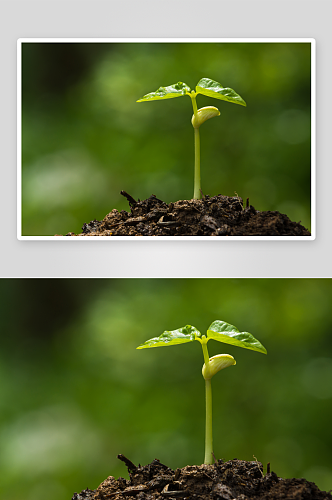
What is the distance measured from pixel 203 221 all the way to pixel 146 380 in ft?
2.08

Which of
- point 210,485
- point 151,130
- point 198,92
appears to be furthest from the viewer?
point 151,130

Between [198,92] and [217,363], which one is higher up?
[198,92]

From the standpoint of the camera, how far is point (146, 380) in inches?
53.7

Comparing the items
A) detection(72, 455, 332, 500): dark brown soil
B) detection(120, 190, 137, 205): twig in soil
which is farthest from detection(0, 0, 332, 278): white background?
detection(72, 455, 332, 500): dark brown soil

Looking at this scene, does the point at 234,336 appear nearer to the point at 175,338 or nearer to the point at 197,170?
the point at 175,338

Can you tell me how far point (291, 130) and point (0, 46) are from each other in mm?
773

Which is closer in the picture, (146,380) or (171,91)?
(171,91)

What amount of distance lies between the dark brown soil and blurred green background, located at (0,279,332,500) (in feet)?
0.92

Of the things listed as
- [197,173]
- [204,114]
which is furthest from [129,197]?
[204,114]

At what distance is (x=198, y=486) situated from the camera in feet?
3.15

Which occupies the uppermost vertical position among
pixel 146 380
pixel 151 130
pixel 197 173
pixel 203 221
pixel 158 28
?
pixel 158 28

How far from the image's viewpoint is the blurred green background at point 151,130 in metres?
1.09

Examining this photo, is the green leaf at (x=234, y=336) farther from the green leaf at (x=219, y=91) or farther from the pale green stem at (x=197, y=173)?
the green leaf at (x=219, y=91)

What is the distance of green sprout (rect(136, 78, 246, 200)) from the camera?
1.05 metres
